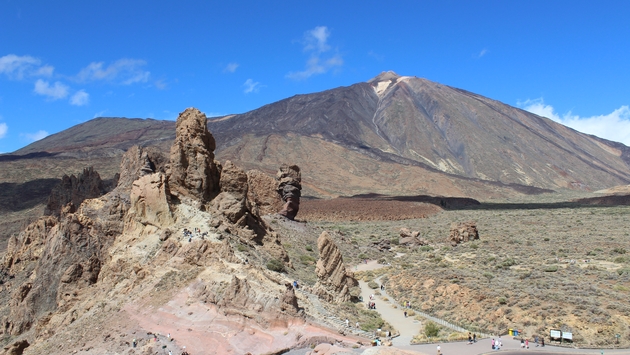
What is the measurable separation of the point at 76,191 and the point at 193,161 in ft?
63.6

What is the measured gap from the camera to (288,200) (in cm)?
4281

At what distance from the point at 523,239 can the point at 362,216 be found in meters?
28.5

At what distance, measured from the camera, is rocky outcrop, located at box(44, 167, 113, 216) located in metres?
39.2

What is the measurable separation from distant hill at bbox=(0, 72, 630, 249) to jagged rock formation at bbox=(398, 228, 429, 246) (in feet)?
161

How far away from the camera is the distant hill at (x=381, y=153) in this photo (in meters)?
109

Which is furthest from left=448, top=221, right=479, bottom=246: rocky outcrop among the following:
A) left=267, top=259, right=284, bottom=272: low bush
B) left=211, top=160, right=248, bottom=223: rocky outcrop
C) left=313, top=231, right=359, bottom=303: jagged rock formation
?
left=211, top=160, right=248, bottom=223: rocky outcrop

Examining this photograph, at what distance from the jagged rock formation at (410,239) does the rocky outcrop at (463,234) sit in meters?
2.79

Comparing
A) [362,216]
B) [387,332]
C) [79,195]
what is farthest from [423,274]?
[362,216]

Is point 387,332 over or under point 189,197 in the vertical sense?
under

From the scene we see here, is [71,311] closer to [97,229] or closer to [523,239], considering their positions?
[97,229]

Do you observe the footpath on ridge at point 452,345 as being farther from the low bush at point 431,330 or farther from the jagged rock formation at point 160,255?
the jagged rock formation at point 160,255

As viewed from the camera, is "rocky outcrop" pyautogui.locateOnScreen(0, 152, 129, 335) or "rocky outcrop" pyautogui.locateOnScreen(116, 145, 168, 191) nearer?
"rocky outcrop" pyautogui.locateOnScreen(0, 152, 129, 335)

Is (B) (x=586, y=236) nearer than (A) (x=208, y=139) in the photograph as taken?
No

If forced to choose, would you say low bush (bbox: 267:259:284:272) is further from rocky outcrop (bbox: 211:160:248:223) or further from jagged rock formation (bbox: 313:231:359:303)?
rocky outcrop (bbox: 211:160:248:223)
